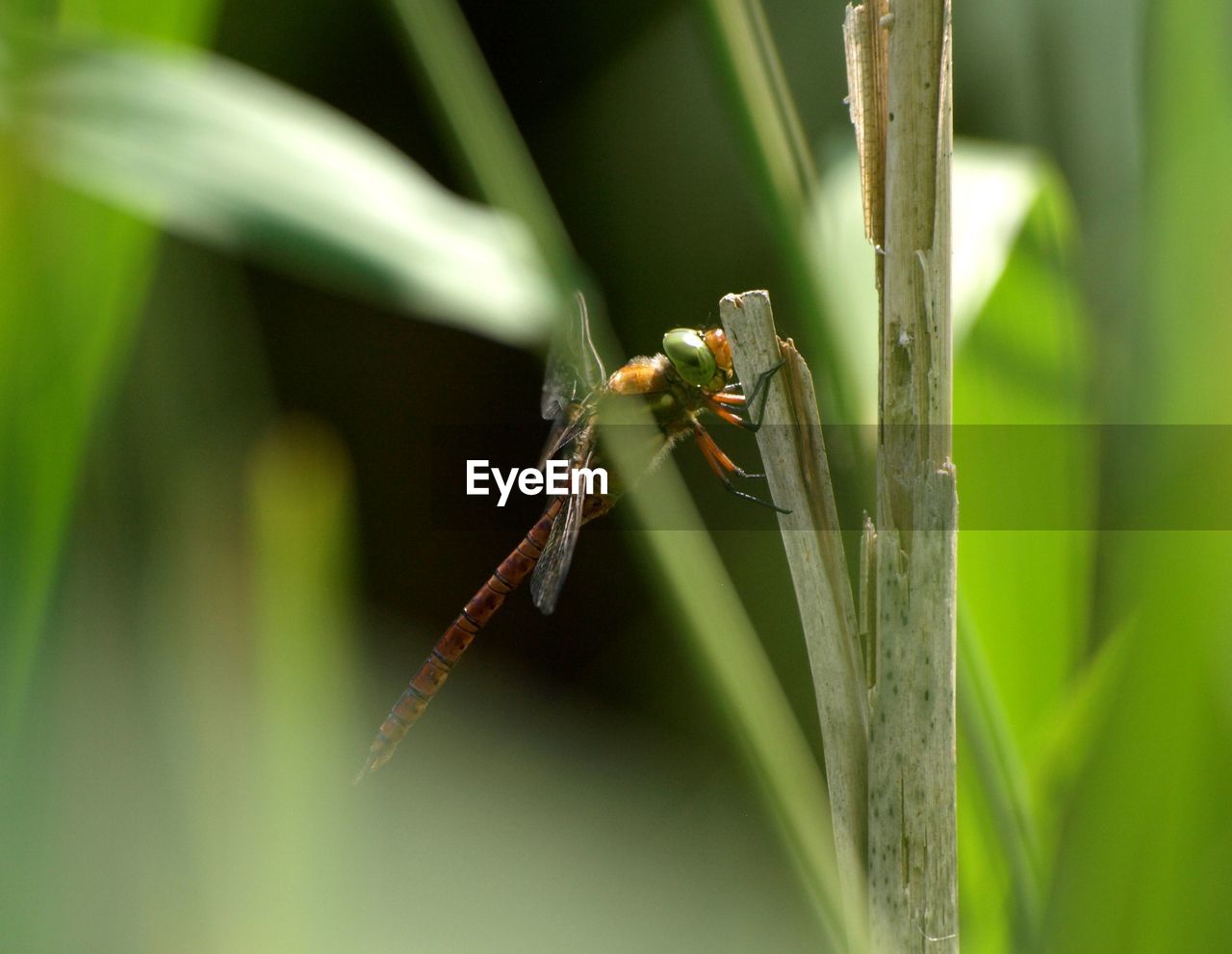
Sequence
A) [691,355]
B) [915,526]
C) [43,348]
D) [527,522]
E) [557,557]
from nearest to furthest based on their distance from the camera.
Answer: [915,526], [43,348], [691,355], [557,557], [527,522]

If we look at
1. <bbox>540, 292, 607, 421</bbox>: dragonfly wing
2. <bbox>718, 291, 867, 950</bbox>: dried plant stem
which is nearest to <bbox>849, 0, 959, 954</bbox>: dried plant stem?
<bbox>718, 291, 867, 950</bbox>: dried plant stem

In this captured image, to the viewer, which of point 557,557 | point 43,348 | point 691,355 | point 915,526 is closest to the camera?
point 915,526

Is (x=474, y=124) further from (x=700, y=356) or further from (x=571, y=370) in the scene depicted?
(x=571, y=370)

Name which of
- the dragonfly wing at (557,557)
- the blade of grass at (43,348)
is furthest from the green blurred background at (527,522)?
the dragonfly wing at (557,557)

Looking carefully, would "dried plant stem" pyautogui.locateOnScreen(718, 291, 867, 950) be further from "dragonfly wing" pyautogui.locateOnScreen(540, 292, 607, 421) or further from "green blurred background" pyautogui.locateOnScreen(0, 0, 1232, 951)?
"dragonfly wing" pyautogui.locateOnScreen(540, 292, 607, 421)

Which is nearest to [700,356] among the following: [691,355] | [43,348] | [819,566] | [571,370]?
[691,355]

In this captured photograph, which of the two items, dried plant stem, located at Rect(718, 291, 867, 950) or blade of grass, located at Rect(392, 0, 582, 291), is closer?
dried plant stem, located at Rect(718, 291, 867, 950)

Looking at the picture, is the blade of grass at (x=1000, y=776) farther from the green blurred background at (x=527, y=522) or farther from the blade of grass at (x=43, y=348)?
the blade of grass at (x=43, y=348)
